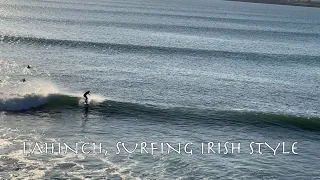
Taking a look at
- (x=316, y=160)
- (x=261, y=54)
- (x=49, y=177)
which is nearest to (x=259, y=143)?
(x=316, y=160)

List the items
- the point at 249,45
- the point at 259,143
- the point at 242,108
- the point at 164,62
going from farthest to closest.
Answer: the point at 249,45
the point at 164,62
the point at 242,108
the point at 259,143

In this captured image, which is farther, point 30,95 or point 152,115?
point 30,95

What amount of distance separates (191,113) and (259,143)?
894cm

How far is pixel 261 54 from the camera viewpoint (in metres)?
98.4

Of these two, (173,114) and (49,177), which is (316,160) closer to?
(173,114)

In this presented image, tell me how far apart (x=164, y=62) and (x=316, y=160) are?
144 ft

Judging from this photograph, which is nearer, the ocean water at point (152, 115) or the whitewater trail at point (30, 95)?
the ocean water at point (152, 115)

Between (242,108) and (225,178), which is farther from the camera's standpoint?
(242,108)

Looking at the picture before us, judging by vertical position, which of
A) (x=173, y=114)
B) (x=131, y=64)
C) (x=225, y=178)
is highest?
(x=131, y=64)

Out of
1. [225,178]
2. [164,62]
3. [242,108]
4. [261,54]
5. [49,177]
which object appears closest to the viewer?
A: [49,177]

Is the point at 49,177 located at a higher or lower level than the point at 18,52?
lower

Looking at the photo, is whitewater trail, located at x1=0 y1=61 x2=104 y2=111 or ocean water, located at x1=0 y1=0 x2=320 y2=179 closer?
ocean water, located at x1=0 y1=0 x2=320 y2=179

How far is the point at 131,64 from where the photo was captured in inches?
2751

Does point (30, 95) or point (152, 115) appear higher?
point (30, 95)
